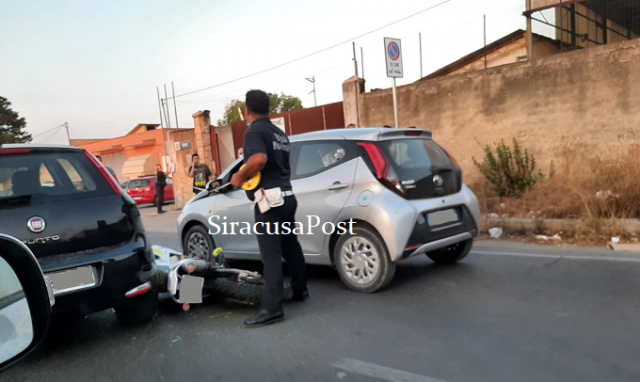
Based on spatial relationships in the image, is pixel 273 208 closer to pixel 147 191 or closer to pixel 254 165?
pixel 254 165

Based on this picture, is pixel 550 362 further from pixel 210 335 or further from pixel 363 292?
pixel 210 335

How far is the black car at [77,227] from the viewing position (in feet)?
11.4

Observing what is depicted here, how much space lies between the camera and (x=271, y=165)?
4.06m

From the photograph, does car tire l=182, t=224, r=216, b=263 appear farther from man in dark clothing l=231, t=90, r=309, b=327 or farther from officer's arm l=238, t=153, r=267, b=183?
officer's arm l=238, t=153, r=267, b=183

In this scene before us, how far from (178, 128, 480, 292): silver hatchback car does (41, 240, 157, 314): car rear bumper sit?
1.79 m

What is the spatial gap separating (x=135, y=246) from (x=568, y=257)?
4.68 meters

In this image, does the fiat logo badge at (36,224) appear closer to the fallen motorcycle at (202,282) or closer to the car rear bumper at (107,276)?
the car rear bumper at (107,276)

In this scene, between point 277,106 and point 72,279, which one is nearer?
point 72,279

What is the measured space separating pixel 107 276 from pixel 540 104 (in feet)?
30.6

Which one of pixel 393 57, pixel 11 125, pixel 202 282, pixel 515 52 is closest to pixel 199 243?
pixel 202 282

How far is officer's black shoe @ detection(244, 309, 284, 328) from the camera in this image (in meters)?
4.04

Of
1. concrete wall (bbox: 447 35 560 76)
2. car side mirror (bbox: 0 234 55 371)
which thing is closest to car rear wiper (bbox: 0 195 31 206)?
car side mirror (bbox: 0 234 55 371)

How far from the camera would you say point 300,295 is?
4.63m

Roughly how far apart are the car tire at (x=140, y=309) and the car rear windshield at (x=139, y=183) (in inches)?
706
